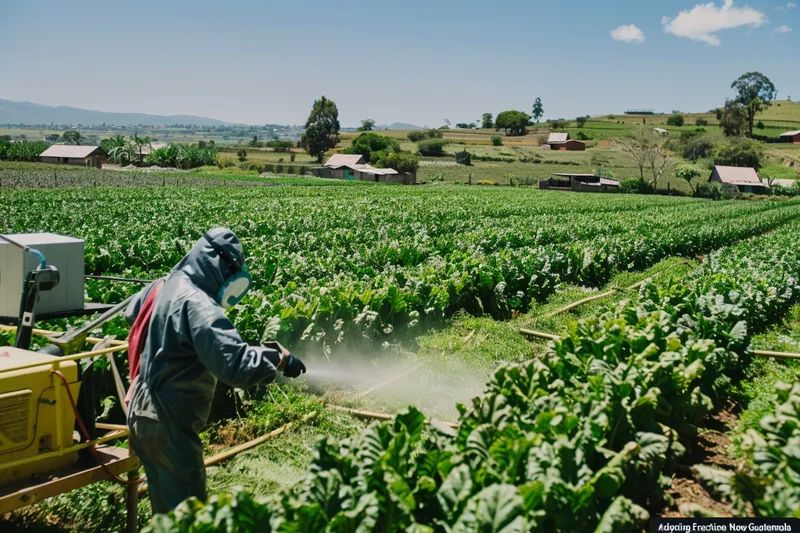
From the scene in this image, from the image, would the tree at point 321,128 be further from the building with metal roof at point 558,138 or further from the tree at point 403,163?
the building with metal roof at point 558,138

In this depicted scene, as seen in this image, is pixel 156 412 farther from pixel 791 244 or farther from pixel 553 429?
pixel 791 244

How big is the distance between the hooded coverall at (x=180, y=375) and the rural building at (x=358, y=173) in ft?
240

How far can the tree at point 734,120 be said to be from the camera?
112375 mm

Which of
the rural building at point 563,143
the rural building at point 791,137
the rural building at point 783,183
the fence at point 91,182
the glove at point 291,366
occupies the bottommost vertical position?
the fence at point 91,182

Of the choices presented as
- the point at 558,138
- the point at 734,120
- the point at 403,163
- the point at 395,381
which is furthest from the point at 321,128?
the point at 395,381

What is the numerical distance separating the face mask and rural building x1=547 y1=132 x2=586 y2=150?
115048 millimetres

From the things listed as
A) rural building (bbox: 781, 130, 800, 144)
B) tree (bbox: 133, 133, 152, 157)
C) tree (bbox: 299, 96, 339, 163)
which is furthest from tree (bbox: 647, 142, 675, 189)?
tree (bbox: 133, 133, 152, 157)

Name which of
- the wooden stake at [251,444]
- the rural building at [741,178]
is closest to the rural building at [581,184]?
the rural building at [741,178]

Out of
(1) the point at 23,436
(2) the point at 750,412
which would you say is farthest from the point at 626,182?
(1) the point at 23,436

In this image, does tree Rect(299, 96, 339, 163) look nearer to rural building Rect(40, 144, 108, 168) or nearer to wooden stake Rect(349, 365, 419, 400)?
rural building Rect(40, 144, 108, 168)

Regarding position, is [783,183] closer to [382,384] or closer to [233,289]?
[382,384]

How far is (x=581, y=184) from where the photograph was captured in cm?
6762

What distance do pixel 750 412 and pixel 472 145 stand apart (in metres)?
116

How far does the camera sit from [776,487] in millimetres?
3143
